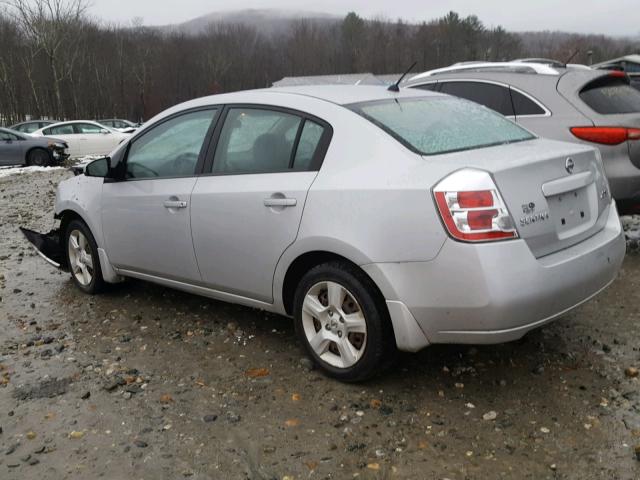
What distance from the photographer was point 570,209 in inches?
127

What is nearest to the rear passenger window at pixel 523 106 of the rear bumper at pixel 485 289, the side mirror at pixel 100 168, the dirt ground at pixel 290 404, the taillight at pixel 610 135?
the taillight at pixel 610 135

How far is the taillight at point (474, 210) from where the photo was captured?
2848 mm

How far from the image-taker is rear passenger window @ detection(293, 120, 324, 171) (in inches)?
138

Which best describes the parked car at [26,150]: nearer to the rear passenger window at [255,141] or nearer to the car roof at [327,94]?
the car roof at [327,94]

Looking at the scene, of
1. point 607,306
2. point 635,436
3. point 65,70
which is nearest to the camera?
point 635,436

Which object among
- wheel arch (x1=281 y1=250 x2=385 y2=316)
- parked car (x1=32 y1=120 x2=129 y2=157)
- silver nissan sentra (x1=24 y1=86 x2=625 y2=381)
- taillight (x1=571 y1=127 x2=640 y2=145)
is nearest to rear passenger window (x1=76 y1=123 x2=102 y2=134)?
parked car (x1=32 y1=120 x2=129 y2=157)

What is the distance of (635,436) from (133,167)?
12.0 ft

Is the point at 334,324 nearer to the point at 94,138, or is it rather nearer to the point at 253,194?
the point at 253,194

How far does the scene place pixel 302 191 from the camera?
3.42m

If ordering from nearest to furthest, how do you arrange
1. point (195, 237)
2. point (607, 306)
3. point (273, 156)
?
Answer: point (273, 156)
point (195, 237)
point (607, 306)

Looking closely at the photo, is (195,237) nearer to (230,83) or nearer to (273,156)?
(273,156)

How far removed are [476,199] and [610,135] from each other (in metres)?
2.88

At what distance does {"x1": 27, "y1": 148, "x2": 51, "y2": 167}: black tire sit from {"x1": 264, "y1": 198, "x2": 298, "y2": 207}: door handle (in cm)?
1787

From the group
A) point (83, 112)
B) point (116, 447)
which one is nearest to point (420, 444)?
point (116, 447)
